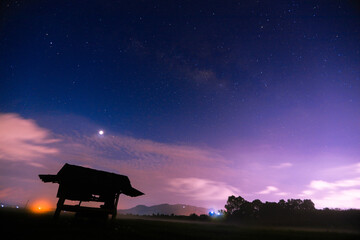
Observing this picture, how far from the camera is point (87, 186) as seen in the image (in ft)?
50.5

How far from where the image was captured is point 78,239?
825 centimetres

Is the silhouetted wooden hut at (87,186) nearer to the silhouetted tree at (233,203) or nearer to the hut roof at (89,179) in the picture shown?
the hut roof at (89,179)

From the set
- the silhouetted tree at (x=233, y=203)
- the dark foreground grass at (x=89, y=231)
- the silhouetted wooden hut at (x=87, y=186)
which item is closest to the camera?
the dark foreground grass at (x=89, y=231)

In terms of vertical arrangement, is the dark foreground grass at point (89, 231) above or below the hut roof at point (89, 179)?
below

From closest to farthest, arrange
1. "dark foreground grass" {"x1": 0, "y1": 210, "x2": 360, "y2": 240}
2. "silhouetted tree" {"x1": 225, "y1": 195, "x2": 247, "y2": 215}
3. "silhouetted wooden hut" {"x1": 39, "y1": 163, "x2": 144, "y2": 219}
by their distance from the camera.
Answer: "dark foreground grass" {"x1": 0, "y1": 210, "x2": 360, "y2": 240} < "silhouetted wooden hut" {"x1": 39, "y1": 163, "x2": 144, "y2": 219} < "silhouetted tree" {"x1": 225, "y1": 195, "x2": 247, "y2": 215}

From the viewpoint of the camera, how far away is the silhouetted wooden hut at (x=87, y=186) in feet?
48.6

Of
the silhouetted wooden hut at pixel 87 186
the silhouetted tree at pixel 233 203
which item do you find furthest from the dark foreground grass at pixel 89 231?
the silhouetted tree at pixel 233 203

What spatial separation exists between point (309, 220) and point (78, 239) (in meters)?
44.6

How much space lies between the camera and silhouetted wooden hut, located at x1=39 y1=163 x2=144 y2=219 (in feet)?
48.6

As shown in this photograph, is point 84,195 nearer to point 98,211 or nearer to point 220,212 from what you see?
point 98,211

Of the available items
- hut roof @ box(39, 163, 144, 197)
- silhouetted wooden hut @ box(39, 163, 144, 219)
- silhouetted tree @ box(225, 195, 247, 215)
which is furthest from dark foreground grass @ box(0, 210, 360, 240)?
silhouetted tree @ box(225, 195, 247, 215)

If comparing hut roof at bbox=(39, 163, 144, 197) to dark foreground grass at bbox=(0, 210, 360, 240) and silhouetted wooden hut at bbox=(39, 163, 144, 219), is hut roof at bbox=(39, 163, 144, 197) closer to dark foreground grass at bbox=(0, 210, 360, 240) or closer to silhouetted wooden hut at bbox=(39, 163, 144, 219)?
silhouetted wooden hut at bbox=(39, 163, 144, 219)

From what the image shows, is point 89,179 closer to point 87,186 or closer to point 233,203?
point 87,186

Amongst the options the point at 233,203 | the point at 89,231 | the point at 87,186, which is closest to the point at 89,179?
the point at 87,186
